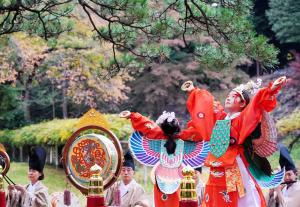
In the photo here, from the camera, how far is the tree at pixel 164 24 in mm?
5391

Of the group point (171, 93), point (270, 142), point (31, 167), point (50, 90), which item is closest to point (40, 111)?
point (50, 90)

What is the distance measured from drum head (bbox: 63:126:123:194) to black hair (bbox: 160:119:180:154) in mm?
736

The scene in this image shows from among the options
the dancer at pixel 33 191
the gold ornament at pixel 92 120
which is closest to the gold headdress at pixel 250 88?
the gold ornament at pixel 92 120

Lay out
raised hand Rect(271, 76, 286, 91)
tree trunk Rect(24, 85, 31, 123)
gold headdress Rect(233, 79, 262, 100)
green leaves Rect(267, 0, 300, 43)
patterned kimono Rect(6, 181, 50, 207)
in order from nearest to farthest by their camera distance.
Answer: raised hand Rect(271, 76, 286, 91) < gold headdress Rect(233, 79, 262, 100) < patterned kimono Rect(6, 181, 50, 207) < tree trunk Rect(24, 85, 31, 123) < green leaves Rect(267, 0, 300, 43)

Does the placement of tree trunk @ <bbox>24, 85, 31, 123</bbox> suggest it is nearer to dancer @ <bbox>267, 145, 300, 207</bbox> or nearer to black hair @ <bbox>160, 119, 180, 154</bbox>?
black hair @ <bbox>160, 119, 180, 154</bbox>

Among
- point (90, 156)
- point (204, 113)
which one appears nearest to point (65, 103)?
point (90, 156)

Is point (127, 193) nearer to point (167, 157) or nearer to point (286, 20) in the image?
point (167, 157)

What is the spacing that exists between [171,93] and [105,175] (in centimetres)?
1111

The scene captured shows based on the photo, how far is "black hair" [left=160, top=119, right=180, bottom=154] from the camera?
5.91 meters

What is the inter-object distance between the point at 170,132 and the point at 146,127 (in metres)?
0.23

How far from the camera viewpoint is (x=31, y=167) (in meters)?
5.74

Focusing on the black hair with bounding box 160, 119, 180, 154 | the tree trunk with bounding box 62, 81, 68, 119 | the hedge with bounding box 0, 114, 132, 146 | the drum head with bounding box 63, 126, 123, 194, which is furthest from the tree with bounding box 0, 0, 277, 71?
the tree trunk with bounding box 62, 81, 68, 119

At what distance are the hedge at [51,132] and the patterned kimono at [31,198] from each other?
249 inches

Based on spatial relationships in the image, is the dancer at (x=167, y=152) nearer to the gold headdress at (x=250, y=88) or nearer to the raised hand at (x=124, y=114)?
the raised hand at (x=124, y=114)
